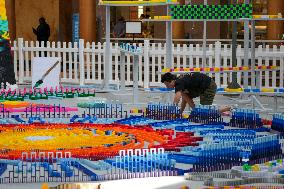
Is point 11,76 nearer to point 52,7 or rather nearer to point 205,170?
point 205,170

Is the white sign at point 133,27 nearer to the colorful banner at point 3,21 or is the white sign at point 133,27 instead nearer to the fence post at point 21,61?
the colorful banner at point 3,21

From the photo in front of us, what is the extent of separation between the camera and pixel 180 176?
11.5m

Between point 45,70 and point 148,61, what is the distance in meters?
2.97

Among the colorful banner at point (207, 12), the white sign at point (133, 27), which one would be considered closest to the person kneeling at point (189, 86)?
the colorful banner at point (207, 12)

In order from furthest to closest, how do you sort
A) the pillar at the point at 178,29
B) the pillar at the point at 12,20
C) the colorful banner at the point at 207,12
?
the pillar at the point at 12,20, the pillar at the point at 178,29, the colorful banner at the point at 207,12

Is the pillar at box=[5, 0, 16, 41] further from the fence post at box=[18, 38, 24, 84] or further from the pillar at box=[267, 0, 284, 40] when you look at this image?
the pillar at box=[267, 0, 284, 40]

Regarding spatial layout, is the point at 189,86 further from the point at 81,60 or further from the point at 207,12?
the point at 81,60

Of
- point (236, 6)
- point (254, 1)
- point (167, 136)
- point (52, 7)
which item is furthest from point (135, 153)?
point (52, 7)

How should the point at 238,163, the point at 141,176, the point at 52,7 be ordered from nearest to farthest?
the point at 141,176
the point at 238,163
the point at 52,7

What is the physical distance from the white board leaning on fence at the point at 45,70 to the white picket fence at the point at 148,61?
2592 millimetres

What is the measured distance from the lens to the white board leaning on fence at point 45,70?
923 inches

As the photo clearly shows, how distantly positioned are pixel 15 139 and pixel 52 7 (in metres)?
26.2

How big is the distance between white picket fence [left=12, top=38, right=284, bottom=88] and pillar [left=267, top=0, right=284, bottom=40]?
200 inches

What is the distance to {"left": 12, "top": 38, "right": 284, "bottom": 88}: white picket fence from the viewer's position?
2350 cm
